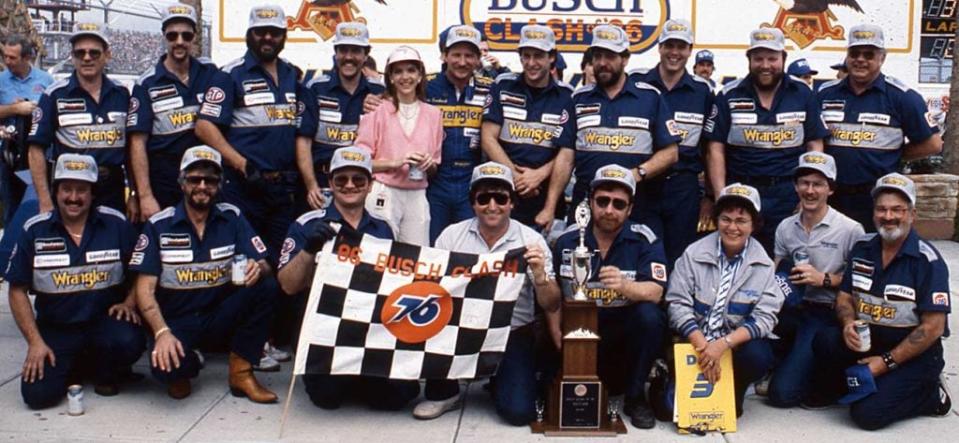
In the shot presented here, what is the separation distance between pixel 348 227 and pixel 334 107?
1514 millimetres

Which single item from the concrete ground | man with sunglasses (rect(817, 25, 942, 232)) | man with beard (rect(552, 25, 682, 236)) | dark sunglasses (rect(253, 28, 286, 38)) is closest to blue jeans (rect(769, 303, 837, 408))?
the concrete ground

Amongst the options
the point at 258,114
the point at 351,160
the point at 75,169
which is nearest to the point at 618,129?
the point at 351,160

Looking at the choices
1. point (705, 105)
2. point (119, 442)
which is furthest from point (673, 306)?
point (119, 442)

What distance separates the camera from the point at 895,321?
506cm

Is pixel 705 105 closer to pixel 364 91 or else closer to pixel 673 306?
pixel 673 306

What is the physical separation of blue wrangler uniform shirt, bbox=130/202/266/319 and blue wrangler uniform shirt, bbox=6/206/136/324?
0.17 meters

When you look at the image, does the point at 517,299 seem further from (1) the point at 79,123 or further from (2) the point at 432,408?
(1) the point at 79,123

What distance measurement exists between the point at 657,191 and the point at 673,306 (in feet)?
3.85

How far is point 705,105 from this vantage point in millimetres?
6285

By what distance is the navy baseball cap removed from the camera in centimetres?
498

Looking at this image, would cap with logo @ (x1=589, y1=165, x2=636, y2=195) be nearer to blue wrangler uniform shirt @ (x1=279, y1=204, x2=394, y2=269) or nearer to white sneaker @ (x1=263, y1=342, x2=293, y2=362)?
blue wrangler uniform shirt @ (x1=279, y1=204, x2=394, y2=269)

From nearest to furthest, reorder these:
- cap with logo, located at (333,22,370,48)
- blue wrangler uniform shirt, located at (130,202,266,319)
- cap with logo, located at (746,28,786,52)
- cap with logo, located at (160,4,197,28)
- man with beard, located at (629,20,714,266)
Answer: blue wrangler uniform shirt, located at (130,202,266,319), cap with logo, located at (160,4,197,28), cap with logo, located at (746,28,786,52), cap with logo, located at (333,22,370,48), man with beard, located at (629,20,714,266)

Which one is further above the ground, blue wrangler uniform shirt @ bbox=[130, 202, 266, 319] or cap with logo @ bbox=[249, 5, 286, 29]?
cap with logo @ bbox=[249, 5, 286, 29]

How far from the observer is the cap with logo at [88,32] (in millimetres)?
5781
